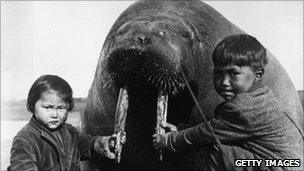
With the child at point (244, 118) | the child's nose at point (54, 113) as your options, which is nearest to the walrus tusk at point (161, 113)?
the child at point (244, 118)

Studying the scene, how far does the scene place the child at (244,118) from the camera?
3.31 meters

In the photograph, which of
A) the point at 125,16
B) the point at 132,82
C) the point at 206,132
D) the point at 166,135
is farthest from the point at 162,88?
the point at 125,16

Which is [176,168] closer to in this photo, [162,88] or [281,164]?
[162,88]

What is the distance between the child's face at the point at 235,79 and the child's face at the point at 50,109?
122 cm

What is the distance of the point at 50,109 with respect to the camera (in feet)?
12.1

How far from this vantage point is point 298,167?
3426 mm

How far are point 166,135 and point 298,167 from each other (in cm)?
100

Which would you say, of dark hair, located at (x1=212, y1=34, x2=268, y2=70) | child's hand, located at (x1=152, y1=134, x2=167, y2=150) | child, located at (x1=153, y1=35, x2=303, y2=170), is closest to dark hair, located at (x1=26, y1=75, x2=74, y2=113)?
child's hand, located at (x1=152, y1=134, x2=167, y2=150)

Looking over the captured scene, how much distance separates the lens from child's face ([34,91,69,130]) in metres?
3.66

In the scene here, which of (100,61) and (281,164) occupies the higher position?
(100,61)

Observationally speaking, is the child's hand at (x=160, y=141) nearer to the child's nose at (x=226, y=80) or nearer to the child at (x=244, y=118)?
the child at (x=244, y=118)

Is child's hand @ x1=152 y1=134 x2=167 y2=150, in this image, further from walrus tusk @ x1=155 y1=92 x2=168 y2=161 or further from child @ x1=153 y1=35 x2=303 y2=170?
child @ x1=153 y1=35 x2=303 y2=170

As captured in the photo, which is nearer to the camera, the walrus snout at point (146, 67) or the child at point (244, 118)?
the child at point (244, 118)

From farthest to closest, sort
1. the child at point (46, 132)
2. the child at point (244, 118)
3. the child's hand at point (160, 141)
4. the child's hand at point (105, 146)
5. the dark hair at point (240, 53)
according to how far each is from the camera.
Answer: the child's hand at point (105, 146), the child's hand at point (160, 141), the child at point (46, 132), the dark hair at point (240, 53), the child at point (244, 118)
